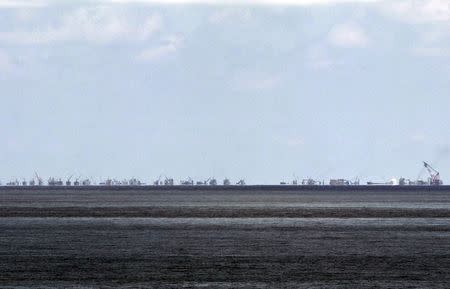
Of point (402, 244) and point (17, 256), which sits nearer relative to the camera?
point (17, 256)

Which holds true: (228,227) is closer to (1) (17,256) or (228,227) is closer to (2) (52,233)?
(2) (52,233)

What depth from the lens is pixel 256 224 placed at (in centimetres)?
9800

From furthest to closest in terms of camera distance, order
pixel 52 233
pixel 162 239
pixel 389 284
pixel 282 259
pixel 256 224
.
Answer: pixel 256 224, pixel 52 233, pixel 162 239, pixel 282 259, pixel 389 284

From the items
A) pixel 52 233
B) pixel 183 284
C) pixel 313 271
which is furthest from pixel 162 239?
pixel 183 284

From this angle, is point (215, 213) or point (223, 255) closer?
point (223, 255)

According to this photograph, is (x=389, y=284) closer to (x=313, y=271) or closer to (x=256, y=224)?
(x=313, y=271)

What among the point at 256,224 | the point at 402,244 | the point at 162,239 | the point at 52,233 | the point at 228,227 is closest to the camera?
the point at 402,244

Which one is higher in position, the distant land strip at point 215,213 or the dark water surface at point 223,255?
the distant land strip at point 215,213

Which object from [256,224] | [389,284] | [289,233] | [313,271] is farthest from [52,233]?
[389,284]

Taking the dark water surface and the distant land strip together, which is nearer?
the dark water surface

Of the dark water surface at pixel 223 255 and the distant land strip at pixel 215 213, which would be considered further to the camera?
the distant land strip at pixel 215 213

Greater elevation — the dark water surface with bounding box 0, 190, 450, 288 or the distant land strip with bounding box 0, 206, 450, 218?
the distant land strip with bounding box 0, 206, 450, 218

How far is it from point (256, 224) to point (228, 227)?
6.31 metres

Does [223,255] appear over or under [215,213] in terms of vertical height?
under
